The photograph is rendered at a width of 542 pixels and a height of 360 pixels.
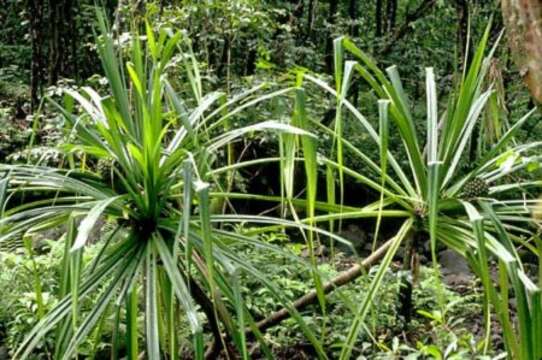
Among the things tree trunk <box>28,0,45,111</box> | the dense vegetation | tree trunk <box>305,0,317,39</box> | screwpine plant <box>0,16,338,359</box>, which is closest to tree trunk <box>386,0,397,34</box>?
tree trunk <box>305,0,317,39</box>

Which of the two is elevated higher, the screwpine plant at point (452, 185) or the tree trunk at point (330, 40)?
the tree trunk at point (330, 40)

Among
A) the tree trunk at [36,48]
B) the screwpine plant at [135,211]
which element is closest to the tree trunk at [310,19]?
the tree trunk at [36,48]

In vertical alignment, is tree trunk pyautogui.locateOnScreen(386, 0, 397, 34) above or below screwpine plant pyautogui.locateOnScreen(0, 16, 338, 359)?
above

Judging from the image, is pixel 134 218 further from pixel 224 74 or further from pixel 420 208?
pixel 224 74

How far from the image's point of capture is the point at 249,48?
4098 mm

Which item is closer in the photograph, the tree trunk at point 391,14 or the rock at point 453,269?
the rock at point 453,269

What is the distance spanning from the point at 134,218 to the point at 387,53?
467 cm

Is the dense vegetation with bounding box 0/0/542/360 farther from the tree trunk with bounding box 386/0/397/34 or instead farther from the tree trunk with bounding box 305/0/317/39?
the tree trunk with bounding box 386/0/397/34

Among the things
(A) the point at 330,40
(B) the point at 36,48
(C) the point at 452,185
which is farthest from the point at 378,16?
(C) the point at 452,185

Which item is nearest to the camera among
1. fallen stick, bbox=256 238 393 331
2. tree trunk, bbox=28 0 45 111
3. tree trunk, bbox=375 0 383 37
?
fallen stick, bbox=256 238 393 331

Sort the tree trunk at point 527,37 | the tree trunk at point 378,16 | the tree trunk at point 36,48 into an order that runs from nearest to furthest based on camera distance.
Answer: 1. the tree trunk at point 527,37
2. the tree trunk at point 36,48
3. the tree trunk at point 378,16

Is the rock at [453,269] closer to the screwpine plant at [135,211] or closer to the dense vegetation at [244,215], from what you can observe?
the dense vegetation at [244,215]

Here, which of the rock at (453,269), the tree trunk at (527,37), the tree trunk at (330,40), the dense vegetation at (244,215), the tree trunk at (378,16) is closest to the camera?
the dense vegetation at (244,215)

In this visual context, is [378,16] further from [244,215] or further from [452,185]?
[244,215]
